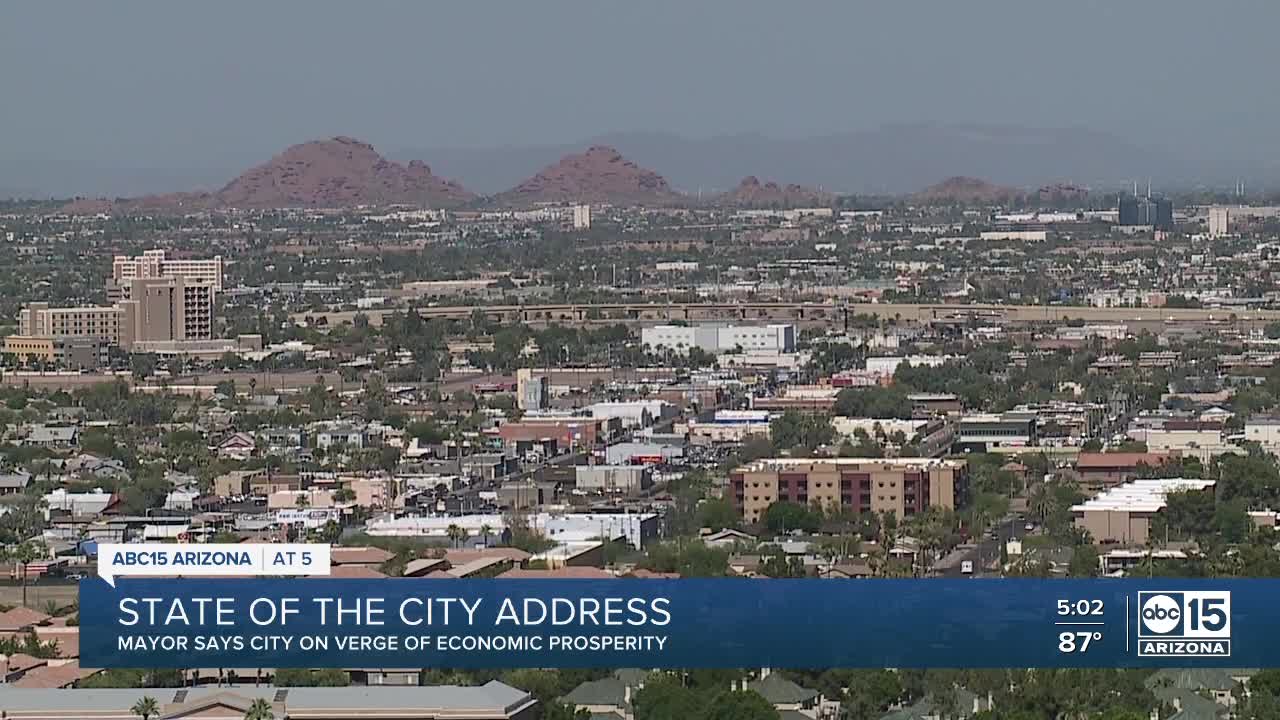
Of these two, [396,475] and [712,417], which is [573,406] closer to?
[712,417]

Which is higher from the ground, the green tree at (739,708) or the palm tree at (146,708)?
the palm tree at (146,708)

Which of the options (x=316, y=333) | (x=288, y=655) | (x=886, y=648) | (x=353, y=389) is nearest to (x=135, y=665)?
(x=288, y=655)

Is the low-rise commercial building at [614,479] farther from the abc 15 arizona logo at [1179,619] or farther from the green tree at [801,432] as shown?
the abc 15 arizona logo at [1179,619]

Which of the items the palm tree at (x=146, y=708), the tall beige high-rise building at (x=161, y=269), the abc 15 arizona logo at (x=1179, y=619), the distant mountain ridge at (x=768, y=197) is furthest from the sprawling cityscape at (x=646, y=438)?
the distant mountain ridge at (x=768, y=197)

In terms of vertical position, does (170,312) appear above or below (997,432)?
above

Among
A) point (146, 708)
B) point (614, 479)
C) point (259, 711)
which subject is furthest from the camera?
point (614, 479)

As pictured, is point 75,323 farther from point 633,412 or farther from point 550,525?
point 550,525

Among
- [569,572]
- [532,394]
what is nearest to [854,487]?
[569,572]
